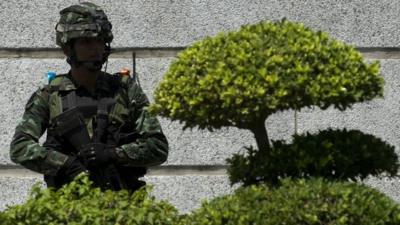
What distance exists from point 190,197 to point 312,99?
7.85 ft

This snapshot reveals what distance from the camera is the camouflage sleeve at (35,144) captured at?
19.7 ft

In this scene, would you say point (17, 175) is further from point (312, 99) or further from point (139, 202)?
point (312, 99)

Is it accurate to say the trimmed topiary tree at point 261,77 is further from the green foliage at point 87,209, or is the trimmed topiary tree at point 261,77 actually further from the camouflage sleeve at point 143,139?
the camouflage sleeve at point 143,139

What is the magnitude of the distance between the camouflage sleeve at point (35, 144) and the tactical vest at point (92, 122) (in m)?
0.05

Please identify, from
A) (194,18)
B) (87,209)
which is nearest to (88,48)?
(87,209)

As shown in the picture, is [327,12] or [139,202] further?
[327,12]

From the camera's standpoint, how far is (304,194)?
207 inches

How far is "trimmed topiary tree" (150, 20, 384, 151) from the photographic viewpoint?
532cm

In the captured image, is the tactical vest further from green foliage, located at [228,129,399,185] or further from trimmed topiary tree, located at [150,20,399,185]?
green foliage, located at [228,129,399,185]

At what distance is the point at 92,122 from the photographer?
20.0 feet

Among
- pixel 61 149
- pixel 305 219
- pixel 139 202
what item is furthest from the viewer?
pixel 61 149

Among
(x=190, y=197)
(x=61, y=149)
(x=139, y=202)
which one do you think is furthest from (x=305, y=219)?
(x=190, y=197)

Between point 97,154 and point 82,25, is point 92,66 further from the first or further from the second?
point 97,154

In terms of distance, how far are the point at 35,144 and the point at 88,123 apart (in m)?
0.26
